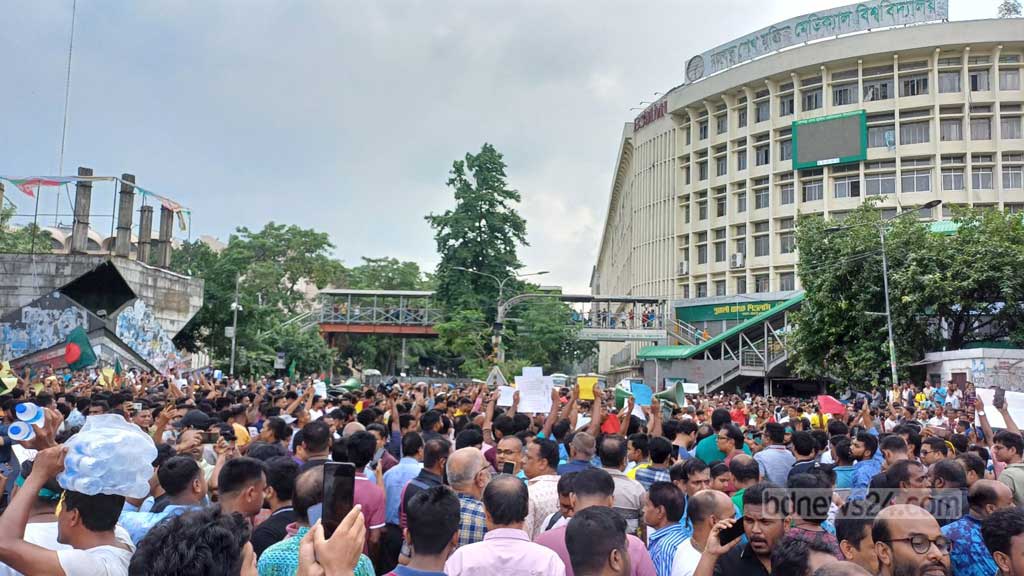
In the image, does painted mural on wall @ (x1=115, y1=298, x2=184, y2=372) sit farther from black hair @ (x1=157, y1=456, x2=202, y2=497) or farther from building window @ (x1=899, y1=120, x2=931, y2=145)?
building window @ (x1=899, y1=120, x2=931, y2=145)

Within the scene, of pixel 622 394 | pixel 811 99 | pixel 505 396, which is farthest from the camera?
pixel 811 99

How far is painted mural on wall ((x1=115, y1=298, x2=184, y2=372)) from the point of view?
31.8 m

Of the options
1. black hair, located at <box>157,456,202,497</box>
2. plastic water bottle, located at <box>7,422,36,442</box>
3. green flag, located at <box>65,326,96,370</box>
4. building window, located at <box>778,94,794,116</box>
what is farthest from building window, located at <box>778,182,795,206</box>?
plastic water bottle, located at <box>7,422,36,442</box>

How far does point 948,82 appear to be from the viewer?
161ft

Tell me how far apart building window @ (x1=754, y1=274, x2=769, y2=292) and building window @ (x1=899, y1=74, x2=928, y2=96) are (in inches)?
547

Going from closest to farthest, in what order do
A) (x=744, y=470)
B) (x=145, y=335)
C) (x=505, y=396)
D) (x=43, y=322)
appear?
(x=744, y=470)
(x=505, y=396)
(x=43, y=322)
(x=145, y=335)

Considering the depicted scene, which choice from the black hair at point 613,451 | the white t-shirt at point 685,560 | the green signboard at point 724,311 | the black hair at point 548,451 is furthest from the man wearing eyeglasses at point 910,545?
the green signboard at point 724,311

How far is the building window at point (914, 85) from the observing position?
4947 cm

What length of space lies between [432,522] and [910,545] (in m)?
2.14

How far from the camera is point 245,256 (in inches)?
1902

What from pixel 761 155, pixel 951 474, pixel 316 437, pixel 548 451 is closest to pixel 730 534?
pixel 548 451

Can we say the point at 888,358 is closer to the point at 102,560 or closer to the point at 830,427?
the point at 830,427

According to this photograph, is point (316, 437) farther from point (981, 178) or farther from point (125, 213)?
point (981, 178)

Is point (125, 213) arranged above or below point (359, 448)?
above
